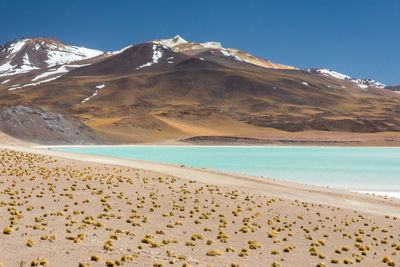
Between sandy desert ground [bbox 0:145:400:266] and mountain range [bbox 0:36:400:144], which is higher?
mountain range [bbox 0:36:400:144]

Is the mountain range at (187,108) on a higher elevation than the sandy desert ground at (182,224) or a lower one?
higher

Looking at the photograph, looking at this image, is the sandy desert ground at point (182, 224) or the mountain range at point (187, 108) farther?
the mountain range at point (187, 108)

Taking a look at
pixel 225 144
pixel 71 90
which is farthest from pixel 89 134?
pixel 71 90

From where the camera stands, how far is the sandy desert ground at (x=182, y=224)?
981cm

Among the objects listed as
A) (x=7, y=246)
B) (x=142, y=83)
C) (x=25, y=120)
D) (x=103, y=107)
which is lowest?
(x=7, y=246)

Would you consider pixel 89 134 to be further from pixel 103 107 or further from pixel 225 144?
pixel 103 107

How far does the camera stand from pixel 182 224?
13789 millimetres

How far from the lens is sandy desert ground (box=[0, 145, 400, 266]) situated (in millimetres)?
9812

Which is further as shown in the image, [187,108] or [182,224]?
[187,108]

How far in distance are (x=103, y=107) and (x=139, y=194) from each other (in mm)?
Answer: 131793

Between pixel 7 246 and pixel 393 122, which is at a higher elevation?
pixel 393 122

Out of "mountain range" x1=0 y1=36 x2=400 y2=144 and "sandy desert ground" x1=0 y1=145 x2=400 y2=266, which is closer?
"sandy desert ground" x1=0 y1=145 x2=400 y2=266

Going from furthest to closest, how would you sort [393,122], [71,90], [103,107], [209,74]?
[209,74]
[71,90]
[103,107]
[393,122]

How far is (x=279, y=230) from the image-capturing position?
1401cm
